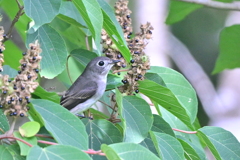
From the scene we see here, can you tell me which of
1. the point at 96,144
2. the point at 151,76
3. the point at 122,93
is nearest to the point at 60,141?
the point at 96,144

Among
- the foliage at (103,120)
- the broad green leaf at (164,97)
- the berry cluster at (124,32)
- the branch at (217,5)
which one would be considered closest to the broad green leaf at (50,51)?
the foliage at (103,120)

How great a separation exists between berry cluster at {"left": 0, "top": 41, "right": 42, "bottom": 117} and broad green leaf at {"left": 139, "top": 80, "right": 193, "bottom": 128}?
931 mm

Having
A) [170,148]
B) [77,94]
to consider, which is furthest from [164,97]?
[77,94]

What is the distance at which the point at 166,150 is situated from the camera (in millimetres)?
2949

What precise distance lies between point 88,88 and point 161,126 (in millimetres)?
1513

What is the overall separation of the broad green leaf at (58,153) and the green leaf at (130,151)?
0.19 m

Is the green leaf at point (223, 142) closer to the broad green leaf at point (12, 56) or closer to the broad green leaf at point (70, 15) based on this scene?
the broad green leaf at point (70, 15)

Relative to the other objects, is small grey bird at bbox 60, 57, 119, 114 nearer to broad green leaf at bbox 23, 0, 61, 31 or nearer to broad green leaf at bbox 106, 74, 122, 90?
broad green leaf at bbox 106, 74, 122, 90

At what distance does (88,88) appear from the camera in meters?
4.60

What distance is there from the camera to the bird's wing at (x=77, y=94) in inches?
170

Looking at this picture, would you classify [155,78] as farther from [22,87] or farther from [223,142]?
[22,87]

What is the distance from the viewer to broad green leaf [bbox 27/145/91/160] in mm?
2220

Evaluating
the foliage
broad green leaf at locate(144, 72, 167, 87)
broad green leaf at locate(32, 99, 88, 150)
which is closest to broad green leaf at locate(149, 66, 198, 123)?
the foliage

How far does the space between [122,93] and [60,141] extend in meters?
0.90
